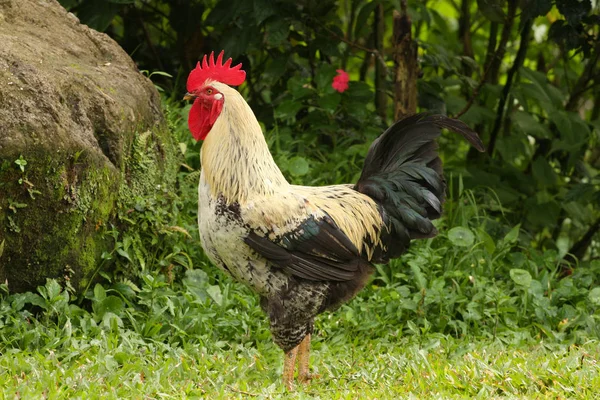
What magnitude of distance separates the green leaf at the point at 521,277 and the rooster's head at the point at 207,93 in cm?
270

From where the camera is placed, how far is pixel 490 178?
Result: 24.5 ft

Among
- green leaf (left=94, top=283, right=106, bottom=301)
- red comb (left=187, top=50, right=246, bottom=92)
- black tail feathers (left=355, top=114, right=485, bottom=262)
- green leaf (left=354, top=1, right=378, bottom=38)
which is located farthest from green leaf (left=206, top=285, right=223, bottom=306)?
green leaf (left=354, top=1, right=378, bottom=38)

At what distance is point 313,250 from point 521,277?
89.1 inches

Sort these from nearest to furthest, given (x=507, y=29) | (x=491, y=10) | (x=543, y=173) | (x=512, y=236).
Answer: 1. (x=512, y=236)
2. (x=491, y=10)
3. (x=507, y=29)
4. (x=543, y=173)

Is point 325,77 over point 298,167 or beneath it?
over

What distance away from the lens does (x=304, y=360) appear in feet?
Answer: 15.6

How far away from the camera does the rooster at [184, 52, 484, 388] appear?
172 inches

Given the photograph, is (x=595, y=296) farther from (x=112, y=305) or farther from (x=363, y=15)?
(x=112, y=305)

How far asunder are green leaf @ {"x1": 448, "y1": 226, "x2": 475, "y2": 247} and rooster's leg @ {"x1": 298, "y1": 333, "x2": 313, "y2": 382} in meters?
2.08

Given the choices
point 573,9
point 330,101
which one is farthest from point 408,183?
point 330,101

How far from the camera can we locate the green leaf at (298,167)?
673 centimetres

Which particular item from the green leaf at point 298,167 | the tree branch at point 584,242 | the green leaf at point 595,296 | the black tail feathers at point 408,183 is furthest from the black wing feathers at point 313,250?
the tree branch at point 584,242

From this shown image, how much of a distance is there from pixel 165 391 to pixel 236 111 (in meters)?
1.52

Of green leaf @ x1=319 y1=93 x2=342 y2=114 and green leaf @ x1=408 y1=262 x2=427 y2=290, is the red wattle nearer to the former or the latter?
green leaf @ x1=408 y1=262 x2=427 y2=290
